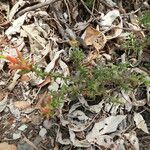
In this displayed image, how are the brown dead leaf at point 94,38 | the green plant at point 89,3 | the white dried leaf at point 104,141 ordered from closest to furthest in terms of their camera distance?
the white dried leaf at point 104,141 < the brown dead leaf at point 94,38 < the green plant at point 89,3

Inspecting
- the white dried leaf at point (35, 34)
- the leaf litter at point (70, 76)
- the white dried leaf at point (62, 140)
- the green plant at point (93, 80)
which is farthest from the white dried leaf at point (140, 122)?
the white dried leaf at point (35, 34)

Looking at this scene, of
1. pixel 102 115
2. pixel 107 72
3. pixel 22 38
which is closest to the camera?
pixel 107 72

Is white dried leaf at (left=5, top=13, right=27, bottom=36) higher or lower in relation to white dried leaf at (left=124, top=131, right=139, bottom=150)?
higher

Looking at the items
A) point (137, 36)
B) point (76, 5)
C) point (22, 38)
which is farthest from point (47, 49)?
point (137, 36)

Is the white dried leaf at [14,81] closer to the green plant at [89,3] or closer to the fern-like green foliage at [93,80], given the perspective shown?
the fern-like green foliage at [93,80]

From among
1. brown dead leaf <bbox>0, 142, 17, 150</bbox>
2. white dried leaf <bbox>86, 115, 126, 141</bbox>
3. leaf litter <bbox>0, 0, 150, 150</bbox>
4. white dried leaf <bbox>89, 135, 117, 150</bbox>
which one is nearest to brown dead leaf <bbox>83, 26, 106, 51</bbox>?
leaf litter <bbox>0, 0, 150, 150</bbox>

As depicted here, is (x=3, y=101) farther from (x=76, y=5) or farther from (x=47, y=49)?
(x=76, y=5)

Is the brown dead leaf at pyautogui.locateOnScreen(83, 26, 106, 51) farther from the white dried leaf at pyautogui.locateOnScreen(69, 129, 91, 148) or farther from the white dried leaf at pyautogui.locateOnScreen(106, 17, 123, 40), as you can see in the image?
the white dried leaf at pyautogui.locateOnScreen(69, 129, 91, 148)

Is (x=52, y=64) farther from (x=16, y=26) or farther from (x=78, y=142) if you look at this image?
(x=78, y=142)
